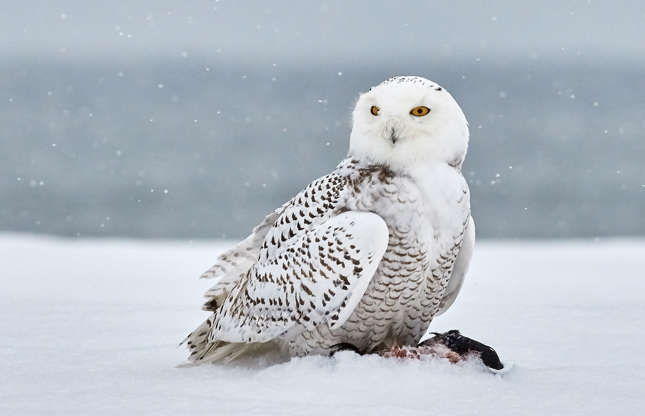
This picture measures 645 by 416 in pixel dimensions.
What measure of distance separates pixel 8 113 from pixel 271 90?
19.2 m

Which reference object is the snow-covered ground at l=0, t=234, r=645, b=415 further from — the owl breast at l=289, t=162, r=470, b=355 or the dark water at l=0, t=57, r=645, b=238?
the dark water at l=0, t=57, r=645, b=238

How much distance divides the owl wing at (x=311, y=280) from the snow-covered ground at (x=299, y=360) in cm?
16

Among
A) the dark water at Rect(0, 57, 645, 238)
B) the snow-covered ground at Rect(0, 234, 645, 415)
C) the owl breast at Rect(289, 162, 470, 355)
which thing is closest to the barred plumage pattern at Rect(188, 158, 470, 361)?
the owl breast at Rect(289, 162, 470, 355)

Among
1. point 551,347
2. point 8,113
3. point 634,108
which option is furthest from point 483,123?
point 551,347

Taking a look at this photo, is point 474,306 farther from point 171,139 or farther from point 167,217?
point 171,139

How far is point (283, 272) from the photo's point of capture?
3168 millimetres

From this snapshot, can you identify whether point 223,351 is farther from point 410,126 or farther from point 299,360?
point 410,126

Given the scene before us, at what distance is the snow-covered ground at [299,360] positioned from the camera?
260 centimetres

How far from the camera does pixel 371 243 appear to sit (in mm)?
2947

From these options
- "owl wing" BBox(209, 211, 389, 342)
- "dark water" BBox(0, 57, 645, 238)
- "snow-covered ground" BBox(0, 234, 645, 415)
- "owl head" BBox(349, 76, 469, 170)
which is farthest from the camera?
"dark water" BBox(0, 57, 645, 238)

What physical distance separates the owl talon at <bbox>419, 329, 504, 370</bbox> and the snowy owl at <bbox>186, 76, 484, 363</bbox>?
0.32 feet

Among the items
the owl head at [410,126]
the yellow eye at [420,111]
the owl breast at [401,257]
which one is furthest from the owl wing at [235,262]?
the yellow eye at [420,111]

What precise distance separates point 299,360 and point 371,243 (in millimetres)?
438

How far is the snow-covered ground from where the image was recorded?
8.54ft
